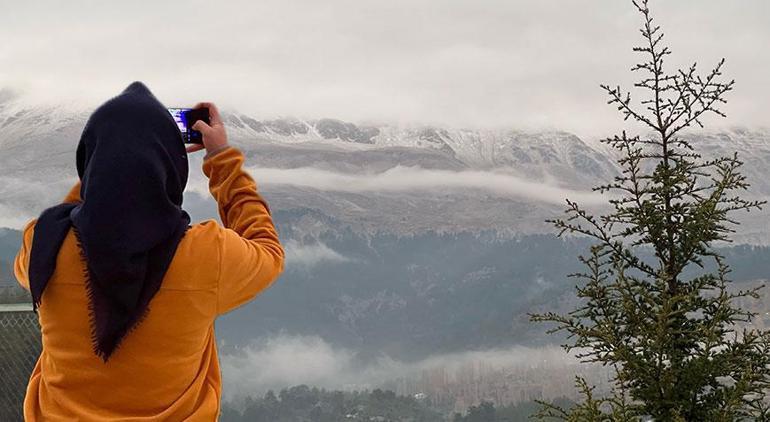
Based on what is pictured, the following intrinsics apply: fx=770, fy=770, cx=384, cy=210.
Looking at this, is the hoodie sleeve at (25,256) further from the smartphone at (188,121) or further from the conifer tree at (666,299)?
the conifer tree at (666,299)

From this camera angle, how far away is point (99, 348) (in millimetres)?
1848

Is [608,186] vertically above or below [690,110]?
below

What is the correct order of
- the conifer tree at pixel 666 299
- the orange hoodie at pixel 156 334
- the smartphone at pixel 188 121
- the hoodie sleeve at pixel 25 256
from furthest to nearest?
the conifer tree at pixel 666 299 < the smartphone at pixel 188 121 < the hoodie sleeve at pixel 25 256 < the orange hoodie at pixel 156 334

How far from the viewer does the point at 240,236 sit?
2.00m

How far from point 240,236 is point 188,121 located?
1.27ft

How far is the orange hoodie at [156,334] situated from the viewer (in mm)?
1863

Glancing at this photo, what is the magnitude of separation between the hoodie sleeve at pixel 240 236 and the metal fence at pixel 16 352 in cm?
469

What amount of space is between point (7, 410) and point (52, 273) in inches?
227

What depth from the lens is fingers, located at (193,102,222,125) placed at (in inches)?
86.5

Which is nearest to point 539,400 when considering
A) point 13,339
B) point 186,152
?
point 186,152

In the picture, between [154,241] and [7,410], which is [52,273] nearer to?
[154,241]

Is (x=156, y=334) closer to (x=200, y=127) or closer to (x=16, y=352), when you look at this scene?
(x=200, y=127)

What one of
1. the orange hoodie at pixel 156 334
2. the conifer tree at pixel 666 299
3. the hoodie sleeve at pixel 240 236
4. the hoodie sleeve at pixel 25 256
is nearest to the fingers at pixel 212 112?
the hoodie sleeve at pixel 240 236

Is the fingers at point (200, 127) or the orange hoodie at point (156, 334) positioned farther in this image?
the fingers at point (200, 127)
